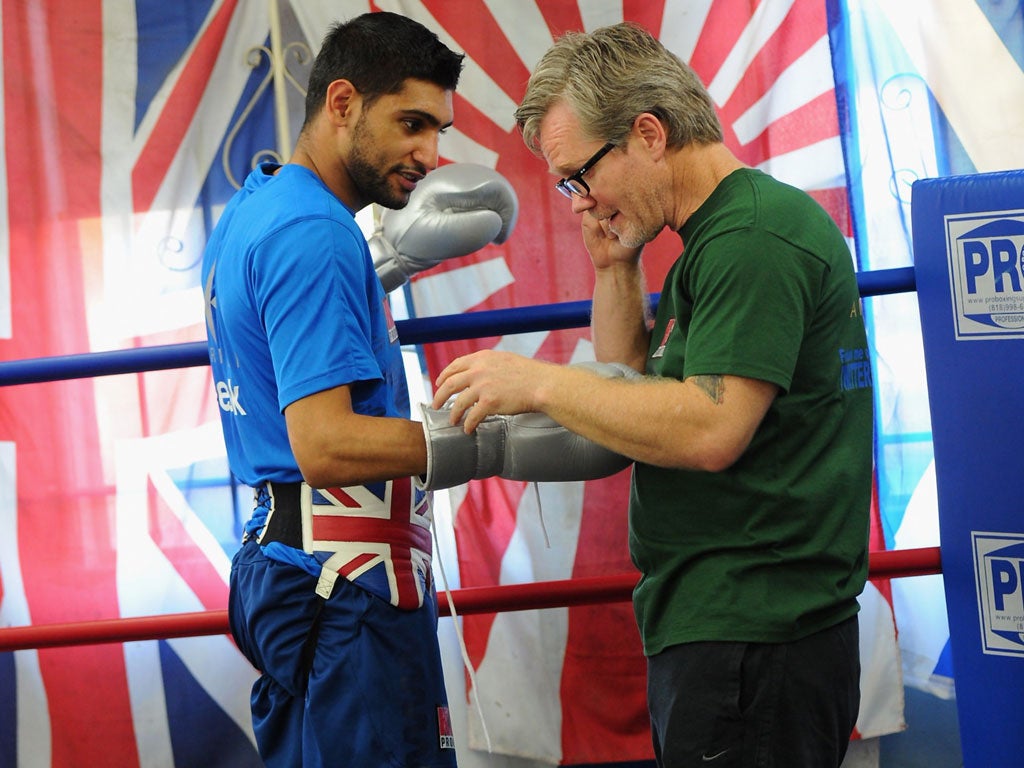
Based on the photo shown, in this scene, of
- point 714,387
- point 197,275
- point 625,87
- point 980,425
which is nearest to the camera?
point 714,387

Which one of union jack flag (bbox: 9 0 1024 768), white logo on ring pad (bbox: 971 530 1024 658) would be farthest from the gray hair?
union jack flag (bbox: 9 0 1024 768)

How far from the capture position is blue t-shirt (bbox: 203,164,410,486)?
126 centimetres

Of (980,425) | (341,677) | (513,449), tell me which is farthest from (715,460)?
(980,425)

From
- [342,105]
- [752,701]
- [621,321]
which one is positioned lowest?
[752,701]

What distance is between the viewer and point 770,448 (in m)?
1.26

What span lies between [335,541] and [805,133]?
211 cm

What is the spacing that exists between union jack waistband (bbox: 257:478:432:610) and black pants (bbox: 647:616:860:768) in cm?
37

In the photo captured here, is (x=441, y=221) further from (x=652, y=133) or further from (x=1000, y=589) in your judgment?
(x=1000, y=589)

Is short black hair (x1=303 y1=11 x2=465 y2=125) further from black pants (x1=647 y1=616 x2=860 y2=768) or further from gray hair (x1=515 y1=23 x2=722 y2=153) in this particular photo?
black pants (x1=647 y1=616 x2=860 y2=768)

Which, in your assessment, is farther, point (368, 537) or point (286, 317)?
point (368, 537)

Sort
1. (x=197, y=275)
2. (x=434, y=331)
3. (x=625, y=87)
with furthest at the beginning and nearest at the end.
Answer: (x=197, y=275) < (x=434, y=331) < (x=625, y=87)

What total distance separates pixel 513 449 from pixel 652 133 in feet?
1.43

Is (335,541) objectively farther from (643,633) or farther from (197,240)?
(197,240)

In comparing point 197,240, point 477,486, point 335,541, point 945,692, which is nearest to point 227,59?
point 197,240
